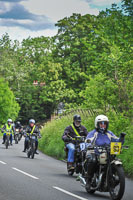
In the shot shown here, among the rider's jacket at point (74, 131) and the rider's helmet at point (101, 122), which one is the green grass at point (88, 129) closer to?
the rider's jacket at point (74, 131)

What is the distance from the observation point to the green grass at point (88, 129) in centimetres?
1614

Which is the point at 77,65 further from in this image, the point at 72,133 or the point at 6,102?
the point at 72,133

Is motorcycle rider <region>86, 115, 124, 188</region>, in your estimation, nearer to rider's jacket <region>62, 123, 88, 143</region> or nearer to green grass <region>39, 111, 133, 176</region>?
rider's jacket <region>62, 123, 88, 143</region>

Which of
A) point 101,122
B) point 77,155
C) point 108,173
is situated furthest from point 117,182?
point 77,155

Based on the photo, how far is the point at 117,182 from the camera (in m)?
9.58

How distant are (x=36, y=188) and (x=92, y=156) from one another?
1.99m

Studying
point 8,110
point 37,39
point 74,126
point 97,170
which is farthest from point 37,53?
point 97,170

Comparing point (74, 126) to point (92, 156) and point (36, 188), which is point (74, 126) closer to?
point (36, 188)

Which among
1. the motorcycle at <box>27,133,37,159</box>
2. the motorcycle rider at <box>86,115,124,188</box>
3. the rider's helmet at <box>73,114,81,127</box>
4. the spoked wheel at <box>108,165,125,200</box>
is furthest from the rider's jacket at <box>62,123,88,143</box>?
the motorcycle at <box>27,133,37,159</box>

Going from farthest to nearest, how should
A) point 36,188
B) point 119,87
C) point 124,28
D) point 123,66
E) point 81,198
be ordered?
1. point 124,28
2. point 119,87
3. point 123,66
4. point 36,188
5. point 81,198

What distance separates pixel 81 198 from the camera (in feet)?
32.8

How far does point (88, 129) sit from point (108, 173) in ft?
41.2

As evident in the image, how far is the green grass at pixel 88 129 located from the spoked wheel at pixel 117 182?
5.43m

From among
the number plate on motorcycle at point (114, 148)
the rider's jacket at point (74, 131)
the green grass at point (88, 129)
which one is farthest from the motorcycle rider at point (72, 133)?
the number plate on motorcycle at point (114, 148)
